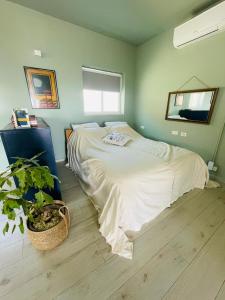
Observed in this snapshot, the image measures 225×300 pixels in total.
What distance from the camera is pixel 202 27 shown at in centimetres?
200

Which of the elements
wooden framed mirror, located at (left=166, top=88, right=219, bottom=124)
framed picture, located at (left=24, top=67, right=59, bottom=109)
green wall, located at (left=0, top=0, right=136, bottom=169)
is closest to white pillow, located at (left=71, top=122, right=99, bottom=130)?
green wall, located at (left=0, top=0, right=136, bottom=169)

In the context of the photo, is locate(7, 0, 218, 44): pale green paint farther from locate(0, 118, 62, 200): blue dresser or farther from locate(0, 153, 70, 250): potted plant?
locate(0, 153, 70, 250): potted plant

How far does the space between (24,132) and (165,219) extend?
73.7 inches

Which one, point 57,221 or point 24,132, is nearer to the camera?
point 57,221

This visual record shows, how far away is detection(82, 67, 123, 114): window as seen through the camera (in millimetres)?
3129

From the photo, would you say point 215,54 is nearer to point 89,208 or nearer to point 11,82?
point 89,208

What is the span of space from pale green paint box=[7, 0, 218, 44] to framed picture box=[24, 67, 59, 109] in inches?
37.2

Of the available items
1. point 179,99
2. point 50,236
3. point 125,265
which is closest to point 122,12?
point 179,99

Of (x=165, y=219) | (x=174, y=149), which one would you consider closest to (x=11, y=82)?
(x=174, y=149)

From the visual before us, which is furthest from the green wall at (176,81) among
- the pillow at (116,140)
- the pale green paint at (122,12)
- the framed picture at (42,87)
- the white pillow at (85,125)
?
the framed picture at (42,87)

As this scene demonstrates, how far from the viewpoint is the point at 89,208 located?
176cm

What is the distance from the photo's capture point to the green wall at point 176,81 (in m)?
2.18

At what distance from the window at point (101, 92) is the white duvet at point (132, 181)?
1371 mm

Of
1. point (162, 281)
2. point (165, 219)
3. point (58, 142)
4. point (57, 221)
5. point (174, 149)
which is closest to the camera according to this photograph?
point (162, 281)
